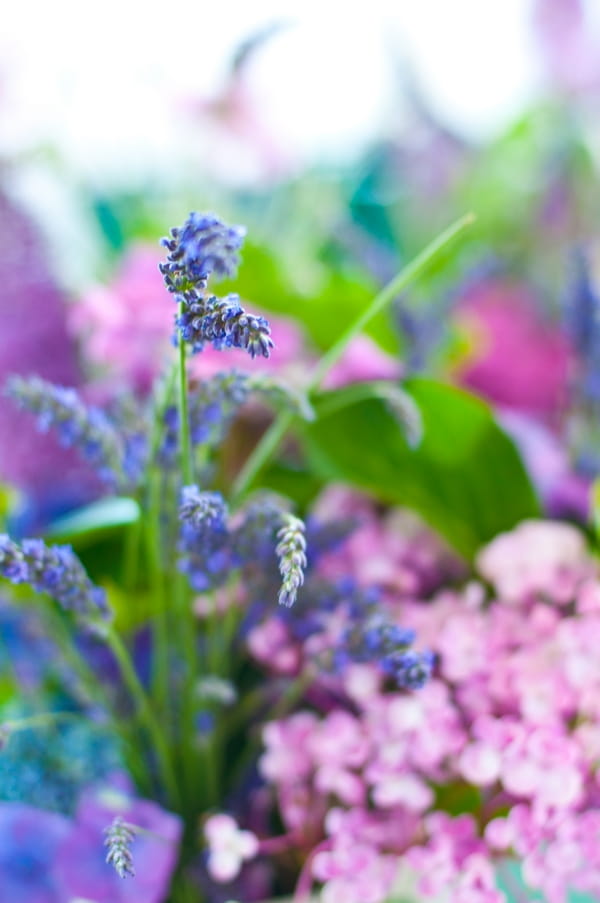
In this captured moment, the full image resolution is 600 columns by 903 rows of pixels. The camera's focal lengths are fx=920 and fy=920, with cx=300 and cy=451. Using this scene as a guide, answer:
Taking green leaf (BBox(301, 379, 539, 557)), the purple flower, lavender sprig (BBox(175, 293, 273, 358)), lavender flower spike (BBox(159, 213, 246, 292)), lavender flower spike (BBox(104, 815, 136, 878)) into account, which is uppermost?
green leaf (BBox(301, 379, 539, 557))

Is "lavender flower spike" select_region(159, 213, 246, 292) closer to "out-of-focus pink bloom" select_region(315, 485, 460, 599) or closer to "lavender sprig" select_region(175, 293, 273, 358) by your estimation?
"lavender sprig" select_region(175, 293, 273, 358)

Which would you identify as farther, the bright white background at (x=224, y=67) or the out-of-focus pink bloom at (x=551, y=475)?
the bright white background at (x=224, y=67)

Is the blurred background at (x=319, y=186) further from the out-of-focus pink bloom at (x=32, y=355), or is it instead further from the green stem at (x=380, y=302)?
the green stem at (x=380, y=302)

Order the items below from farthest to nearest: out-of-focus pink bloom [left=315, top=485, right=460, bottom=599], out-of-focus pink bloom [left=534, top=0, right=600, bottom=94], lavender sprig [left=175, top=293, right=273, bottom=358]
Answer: out-of-focus pink bloom [left=534, top=0, right=600, bottom=94]
out-of-focus pink bloom [left=315, top=485, right=460, bottom=599]
lavender sprig [left=175, top=293, right=273, bottom=358]

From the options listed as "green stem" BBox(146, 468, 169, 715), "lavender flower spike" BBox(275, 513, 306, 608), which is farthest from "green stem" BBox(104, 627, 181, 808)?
"lavender flower spike" BBox(275, 513, 306, 608)

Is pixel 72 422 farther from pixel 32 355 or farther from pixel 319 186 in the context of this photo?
pixel 319 186

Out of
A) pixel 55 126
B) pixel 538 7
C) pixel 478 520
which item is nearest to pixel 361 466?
pixel 478 520

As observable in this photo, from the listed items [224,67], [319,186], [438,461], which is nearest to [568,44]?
[319,186]

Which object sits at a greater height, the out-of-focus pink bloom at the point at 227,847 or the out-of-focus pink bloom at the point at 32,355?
the out-of-focus pink bloom at the point at 32,355

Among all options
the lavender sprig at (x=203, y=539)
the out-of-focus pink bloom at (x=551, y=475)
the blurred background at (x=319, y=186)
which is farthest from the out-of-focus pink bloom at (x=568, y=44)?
the lavender sprig at (x=203, y=539)
